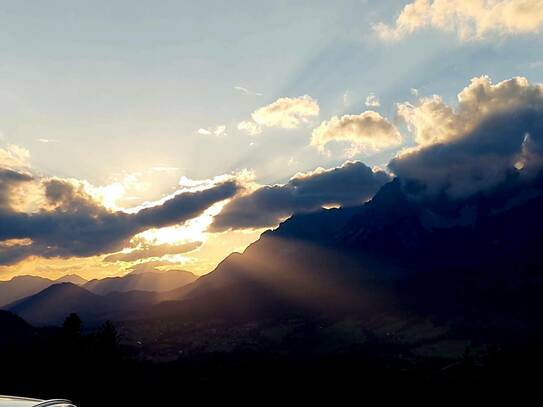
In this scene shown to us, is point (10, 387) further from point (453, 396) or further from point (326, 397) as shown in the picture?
point (453, 396)

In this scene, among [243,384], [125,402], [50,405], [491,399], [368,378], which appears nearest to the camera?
[50,405]

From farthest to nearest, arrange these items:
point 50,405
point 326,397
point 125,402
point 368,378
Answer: point 368,378, point 326,397, point 125,402, point 50,405

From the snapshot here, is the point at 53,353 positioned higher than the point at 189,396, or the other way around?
the point at 53,353

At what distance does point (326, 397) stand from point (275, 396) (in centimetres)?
1328

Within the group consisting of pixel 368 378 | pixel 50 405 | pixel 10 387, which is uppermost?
pixel 50 405

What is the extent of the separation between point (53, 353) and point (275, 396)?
56.1 meters

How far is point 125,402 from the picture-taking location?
96438 millimetres

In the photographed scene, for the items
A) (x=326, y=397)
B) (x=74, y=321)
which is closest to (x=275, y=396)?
(x=326, y=397)

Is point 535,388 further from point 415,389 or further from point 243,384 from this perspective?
point 243,384

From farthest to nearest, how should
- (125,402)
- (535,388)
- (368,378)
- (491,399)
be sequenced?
(368,378) < (535,388) < (491,399) < (125,402)

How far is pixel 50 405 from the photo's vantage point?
25.9ft

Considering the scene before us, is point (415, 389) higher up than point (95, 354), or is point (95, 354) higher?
point (95, 354)

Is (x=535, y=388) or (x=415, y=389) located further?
(x=415, y=389)

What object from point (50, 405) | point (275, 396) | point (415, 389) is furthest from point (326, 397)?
point (50, 405)
